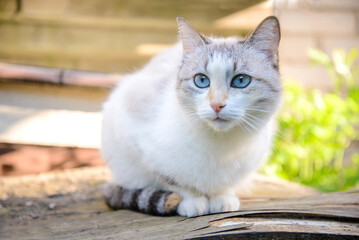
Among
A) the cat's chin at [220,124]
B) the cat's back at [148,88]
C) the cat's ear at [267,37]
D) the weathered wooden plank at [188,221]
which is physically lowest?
the weathered wooden plank at [188,221]

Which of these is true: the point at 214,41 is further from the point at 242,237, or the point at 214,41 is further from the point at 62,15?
the point at 62,15

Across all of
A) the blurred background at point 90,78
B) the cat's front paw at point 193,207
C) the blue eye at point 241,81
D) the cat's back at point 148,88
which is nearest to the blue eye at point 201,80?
the blue eye at point 241,81

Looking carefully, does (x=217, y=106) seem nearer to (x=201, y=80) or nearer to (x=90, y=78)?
(x=201, y=80)

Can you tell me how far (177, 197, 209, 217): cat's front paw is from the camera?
1929mm

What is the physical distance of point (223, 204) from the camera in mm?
2010

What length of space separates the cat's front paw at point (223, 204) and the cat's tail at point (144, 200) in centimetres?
18

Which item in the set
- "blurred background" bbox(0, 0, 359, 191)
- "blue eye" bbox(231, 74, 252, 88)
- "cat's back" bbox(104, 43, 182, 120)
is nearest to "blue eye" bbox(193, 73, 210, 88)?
"blue eye" bbox(231, 74, 252, 88)

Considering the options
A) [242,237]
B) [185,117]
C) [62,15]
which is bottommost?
[242,237]

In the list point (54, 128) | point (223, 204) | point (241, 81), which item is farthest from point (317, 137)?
point (54, 128)

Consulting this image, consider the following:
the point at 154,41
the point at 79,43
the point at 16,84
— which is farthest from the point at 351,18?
the point at 16,84

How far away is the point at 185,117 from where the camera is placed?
77.5 inches

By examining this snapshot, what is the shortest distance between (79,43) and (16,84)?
0.69m

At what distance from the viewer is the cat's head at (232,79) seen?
176 centimetres

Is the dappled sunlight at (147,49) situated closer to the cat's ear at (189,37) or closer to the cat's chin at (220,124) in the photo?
the cat's ear at (189,37)
